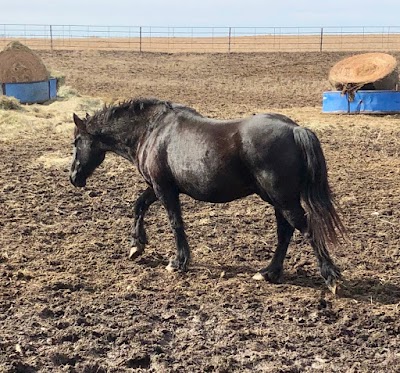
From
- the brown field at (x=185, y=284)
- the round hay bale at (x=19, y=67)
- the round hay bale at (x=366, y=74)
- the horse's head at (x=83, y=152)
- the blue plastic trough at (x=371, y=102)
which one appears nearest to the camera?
the brown field at (x=185, y=284)

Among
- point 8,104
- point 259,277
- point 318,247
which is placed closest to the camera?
point 318,247

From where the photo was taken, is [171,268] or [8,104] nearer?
[171,268]

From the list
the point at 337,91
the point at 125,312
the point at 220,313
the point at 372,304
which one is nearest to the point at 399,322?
the point at 372,304

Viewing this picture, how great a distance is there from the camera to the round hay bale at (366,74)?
13805mm

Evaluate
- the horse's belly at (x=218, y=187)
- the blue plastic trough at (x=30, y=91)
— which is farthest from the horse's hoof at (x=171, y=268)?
the blue plastic trough at (x=30, y=91)

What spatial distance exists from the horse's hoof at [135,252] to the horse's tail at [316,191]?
164 centimetres

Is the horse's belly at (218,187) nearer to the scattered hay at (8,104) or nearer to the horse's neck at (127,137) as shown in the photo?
the horse's neck at (127,137)

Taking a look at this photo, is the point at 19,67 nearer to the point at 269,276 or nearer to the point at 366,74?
the point at 366,74

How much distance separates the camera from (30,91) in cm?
1519

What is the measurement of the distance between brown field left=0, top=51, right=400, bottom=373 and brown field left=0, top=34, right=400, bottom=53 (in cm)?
2718

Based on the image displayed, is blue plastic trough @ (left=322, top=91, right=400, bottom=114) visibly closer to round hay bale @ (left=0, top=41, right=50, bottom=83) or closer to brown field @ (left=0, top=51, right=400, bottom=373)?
Answer: brown field @ (left=0, top=51, right=400, bottom=373)

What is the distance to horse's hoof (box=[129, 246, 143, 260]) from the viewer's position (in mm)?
5426

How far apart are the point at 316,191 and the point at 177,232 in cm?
130

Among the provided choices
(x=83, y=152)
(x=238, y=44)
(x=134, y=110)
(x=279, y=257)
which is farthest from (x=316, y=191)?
(x=238, y=44)
